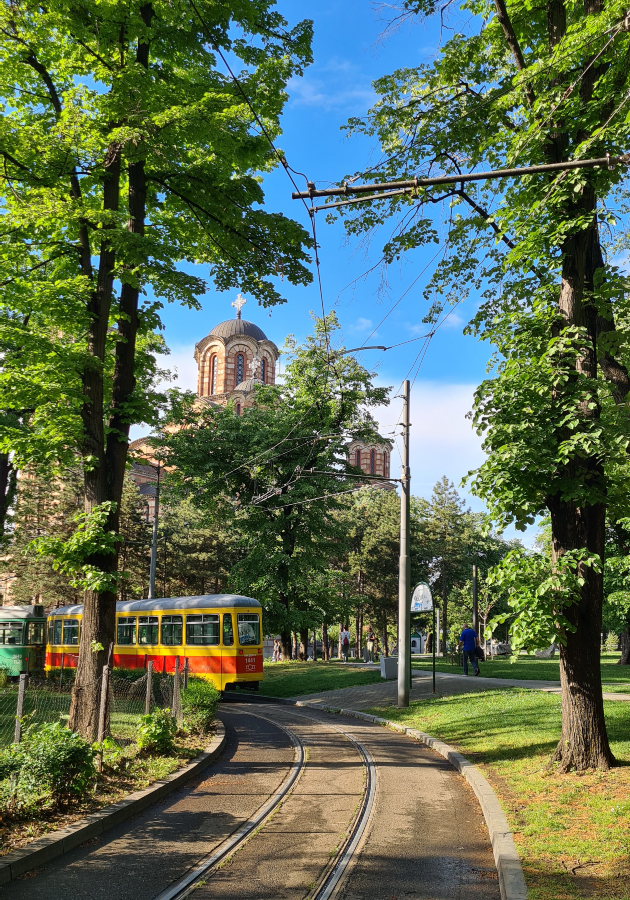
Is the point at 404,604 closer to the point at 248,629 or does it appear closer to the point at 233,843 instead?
the point at 248,629

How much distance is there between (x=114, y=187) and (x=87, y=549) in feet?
21.2

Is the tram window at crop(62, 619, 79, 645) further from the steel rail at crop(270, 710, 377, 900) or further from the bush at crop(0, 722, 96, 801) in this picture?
the bush at crop(0, 722, 96, 801)

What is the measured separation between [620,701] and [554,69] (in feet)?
38.6

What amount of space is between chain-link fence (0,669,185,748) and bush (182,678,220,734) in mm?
295

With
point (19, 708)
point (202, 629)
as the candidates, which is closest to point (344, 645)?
point (202, 629)

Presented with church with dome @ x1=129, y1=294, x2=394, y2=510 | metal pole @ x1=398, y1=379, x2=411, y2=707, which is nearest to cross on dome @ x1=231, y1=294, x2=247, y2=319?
church with dome @ x1=129, y1=294, x2=394, y2=510

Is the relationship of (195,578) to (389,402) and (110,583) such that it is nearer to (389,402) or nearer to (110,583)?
Result: (389,402)

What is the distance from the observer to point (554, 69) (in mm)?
8273

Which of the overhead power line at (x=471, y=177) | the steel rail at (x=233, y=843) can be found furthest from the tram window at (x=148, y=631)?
the overhead power line at (x=471, y=177)

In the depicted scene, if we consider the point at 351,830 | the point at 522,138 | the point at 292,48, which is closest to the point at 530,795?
the point at 351,830

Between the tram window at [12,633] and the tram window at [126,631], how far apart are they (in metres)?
6.42

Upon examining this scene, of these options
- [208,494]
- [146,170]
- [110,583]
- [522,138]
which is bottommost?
[110,583]

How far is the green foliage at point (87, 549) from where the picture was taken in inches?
436

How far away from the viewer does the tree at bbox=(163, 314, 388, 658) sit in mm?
28094
